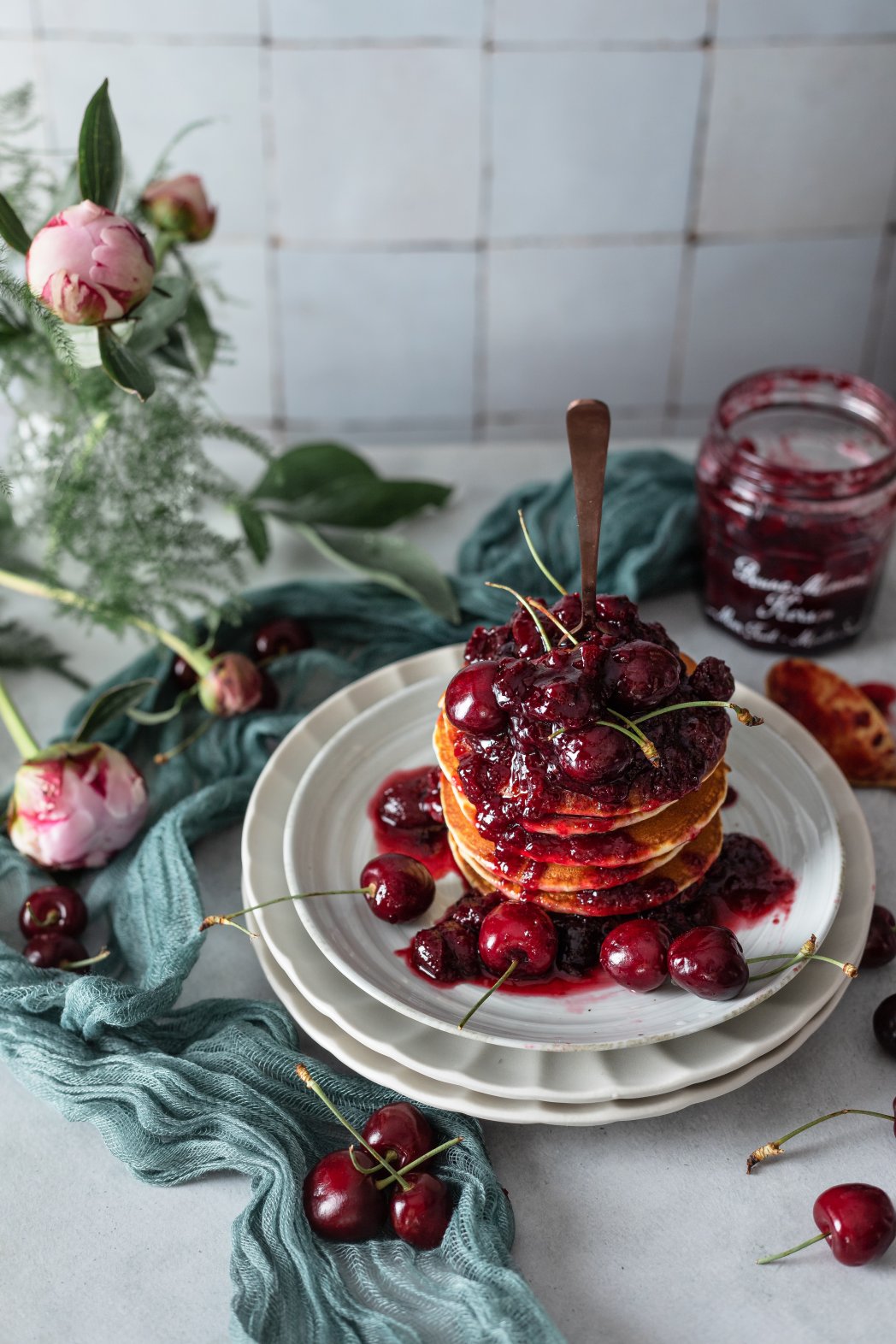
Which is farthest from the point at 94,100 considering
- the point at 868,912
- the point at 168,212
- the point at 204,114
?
the point at 868,912

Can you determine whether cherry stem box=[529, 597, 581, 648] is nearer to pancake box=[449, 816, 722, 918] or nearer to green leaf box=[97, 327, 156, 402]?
pancake box=[449, 816, 722, 918]

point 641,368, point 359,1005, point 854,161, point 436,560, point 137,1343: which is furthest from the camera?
point 641,368

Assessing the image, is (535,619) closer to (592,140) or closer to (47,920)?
(47,920)

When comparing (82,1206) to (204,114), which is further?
(204,114)

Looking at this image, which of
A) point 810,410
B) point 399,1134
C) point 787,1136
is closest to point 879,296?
point 810,410

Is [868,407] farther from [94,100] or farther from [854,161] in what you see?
[94,100]

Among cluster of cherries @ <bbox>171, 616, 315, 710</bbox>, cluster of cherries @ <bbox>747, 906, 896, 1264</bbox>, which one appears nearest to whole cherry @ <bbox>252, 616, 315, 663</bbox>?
cluster of cherries @ <bbox>171, 616, 315, 710</bbox>
